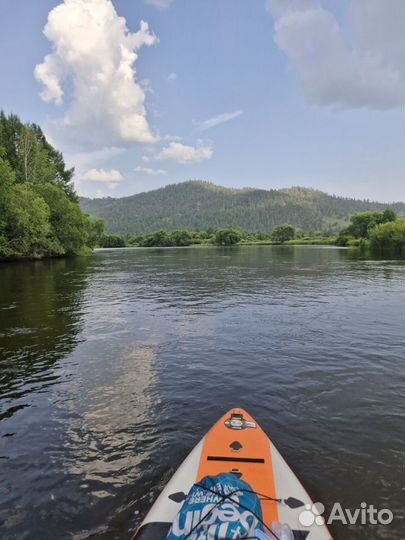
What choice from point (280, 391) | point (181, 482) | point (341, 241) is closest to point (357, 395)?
point (280, 391)

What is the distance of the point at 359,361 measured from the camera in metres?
12.0

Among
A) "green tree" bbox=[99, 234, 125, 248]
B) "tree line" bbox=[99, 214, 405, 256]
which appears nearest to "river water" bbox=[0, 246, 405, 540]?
"tree line" bbox=[99, 214, 405, 256]

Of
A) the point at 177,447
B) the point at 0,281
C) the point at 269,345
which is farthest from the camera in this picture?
the point at 0,281

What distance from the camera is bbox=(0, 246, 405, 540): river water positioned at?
5796mm

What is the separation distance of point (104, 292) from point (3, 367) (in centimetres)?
1600

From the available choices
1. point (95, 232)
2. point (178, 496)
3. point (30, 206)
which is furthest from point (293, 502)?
point (95, 232)

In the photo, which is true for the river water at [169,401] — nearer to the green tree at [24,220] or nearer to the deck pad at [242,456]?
the deck pad at [242,456]

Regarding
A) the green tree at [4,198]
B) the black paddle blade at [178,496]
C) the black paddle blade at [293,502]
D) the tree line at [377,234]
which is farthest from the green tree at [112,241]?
the black paddle blade at [293,502]

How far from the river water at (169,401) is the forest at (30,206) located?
35948 millimetres

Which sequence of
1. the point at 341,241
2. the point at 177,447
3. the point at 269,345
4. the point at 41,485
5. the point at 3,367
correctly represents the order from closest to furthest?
1. the point at 41,485
2. the point at 177,447
3. the point at 3,367
4. the point at 269,345
5. the point at 341,241

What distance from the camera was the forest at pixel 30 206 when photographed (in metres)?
50.7

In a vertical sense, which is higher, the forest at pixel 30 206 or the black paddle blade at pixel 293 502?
the forest at pixel 30 206

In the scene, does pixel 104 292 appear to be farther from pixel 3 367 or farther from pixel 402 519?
pixel 402 519

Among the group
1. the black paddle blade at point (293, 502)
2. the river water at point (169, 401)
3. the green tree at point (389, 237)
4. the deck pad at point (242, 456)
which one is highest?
the green tree at point (389, 237)
